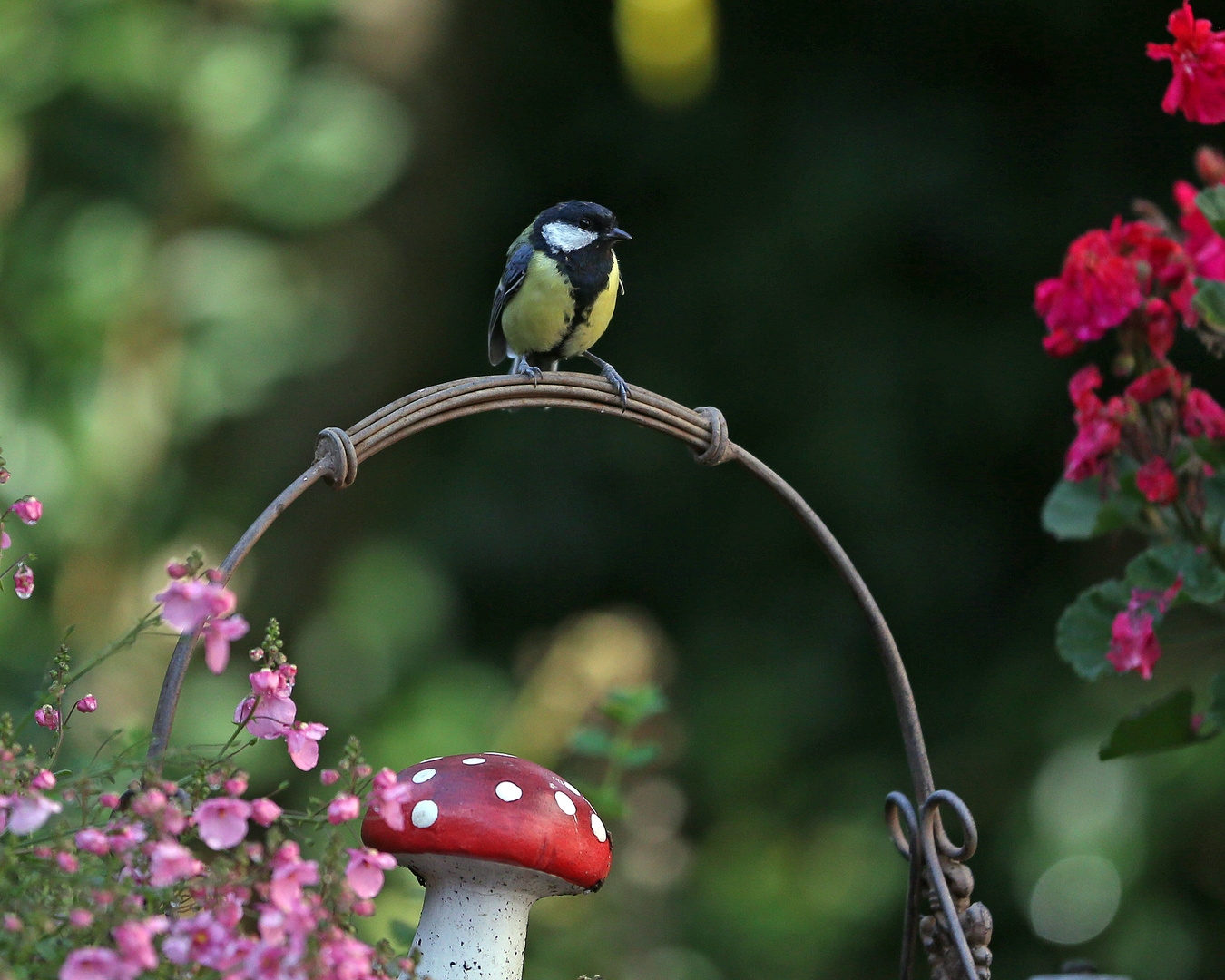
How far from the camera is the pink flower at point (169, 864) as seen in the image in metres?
0.65

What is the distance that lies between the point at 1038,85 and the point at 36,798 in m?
3.36

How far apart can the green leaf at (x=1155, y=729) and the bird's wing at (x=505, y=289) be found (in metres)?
0.86

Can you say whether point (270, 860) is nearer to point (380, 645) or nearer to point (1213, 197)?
point (1213, 197)

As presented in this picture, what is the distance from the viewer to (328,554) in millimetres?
3383

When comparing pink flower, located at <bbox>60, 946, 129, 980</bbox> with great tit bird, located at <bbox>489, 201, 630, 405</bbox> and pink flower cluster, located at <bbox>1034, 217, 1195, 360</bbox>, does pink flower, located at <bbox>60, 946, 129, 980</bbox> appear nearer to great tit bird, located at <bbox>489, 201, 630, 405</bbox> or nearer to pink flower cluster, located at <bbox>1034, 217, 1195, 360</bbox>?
great tit bird, located at <bbox>489, 201, 630, 405</bbox>

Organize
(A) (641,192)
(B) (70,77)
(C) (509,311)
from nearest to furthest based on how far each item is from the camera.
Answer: (C) (509,311) → (B) (70,77) → (A) (641,192)

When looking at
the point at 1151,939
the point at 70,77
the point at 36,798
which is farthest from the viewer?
the point at 70,77

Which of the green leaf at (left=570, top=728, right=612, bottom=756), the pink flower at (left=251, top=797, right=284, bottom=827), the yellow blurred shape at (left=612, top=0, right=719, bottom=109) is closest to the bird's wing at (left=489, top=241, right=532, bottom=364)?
the green leaf at (left=570, top=728, right=612, bottom=756)

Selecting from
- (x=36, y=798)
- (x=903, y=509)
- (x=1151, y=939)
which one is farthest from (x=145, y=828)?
(x=903, y=509)

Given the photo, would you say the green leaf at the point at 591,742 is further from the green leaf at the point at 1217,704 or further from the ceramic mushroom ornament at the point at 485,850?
the green leaf at the point at 1217,704

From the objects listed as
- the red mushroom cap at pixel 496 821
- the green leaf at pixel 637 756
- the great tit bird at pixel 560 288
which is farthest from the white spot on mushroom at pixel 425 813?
the great tit bird at pixel 560 288

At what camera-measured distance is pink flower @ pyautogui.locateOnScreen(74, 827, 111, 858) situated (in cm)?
68

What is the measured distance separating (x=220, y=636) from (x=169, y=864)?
0.12 meters

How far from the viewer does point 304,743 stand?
2.68 feet
